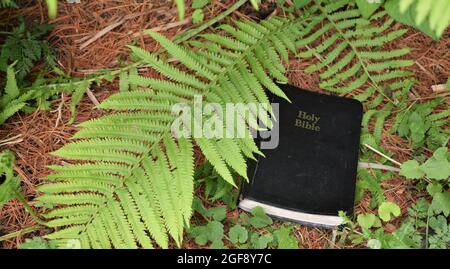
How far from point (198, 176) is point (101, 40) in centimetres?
80

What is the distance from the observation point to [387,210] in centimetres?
205

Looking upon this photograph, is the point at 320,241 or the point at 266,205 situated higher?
the point at 266,205

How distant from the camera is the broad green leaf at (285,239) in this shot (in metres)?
2.00

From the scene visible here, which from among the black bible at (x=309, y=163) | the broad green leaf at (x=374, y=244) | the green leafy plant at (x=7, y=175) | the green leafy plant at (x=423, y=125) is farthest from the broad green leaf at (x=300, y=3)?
the green leafy plant at (x=7, y=175)

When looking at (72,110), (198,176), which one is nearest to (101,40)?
(72,110)

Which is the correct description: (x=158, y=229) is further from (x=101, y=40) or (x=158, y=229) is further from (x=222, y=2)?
(x=222, y=2)

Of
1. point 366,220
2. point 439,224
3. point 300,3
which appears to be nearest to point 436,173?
point 439,224

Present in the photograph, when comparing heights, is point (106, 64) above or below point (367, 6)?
below

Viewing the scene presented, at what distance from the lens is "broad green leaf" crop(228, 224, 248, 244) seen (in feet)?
6.62

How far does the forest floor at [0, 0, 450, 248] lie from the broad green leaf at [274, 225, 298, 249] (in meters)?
0.08
